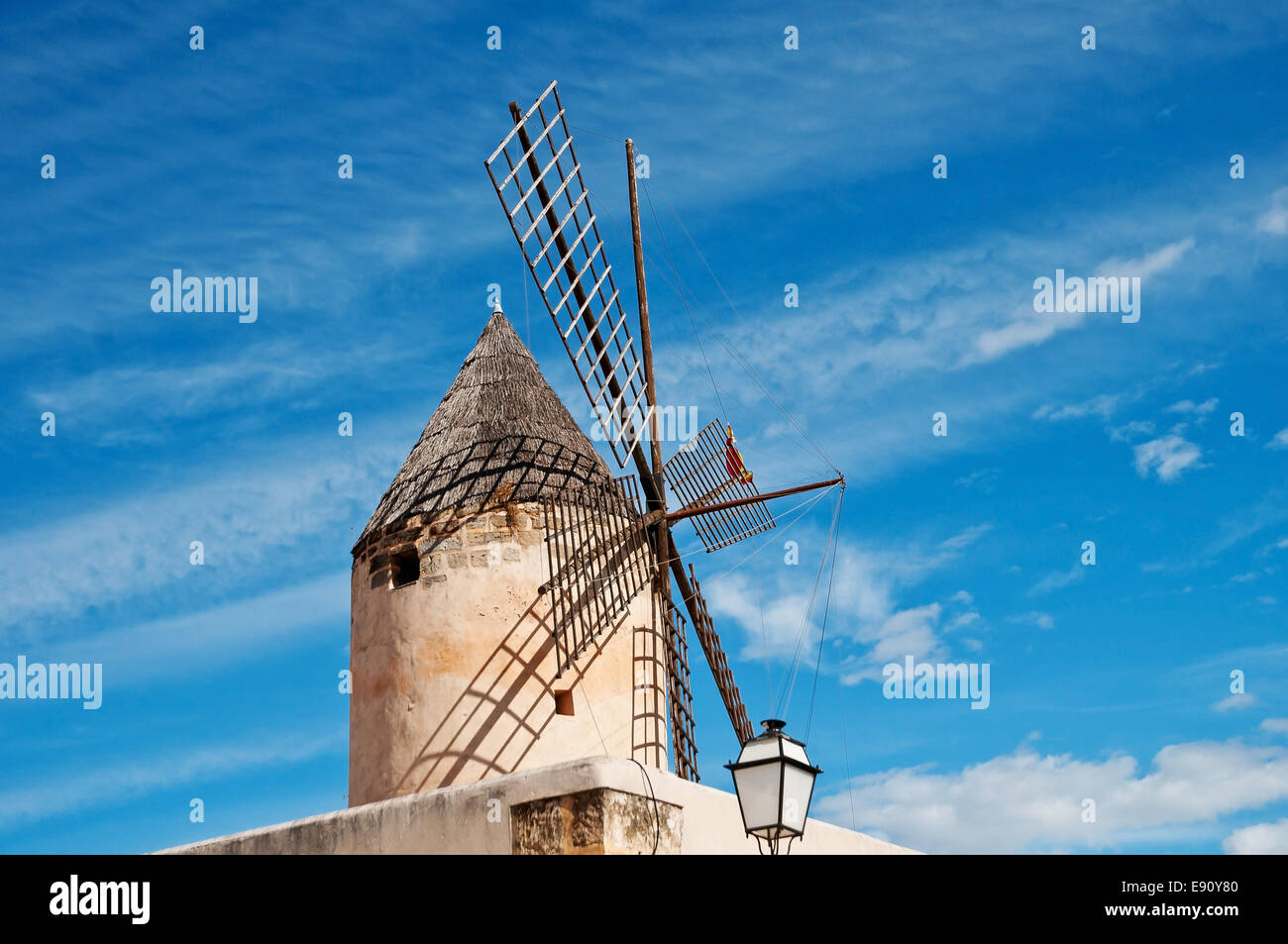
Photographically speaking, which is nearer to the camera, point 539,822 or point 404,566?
point 539,822

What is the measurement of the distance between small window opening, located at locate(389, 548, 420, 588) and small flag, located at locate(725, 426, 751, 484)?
223 cm

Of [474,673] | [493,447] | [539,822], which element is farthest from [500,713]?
[539,822]

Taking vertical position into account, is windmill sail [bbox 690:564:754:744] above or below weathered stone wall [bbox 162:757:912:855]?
above

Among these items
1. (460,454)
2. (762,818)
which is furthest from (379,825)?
(460,454)

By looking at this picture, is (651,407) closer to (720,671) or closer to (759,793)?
(720,671)

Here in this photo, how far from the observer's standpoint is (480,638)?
24.3 feet

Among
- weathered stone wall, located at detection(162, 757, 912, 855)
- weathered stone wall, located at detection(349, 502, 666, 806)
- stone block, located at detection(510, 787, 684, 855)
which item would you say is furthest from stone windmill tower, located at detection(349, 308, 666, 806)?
stone block, located at detection(510, 787, 684, 855)

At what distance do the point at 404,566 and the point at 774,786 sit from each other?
12.6 ft

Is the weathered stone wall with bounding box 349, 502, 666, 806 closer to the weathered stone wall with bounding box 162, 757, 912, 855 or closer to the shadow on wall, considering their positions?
the shadow on wall

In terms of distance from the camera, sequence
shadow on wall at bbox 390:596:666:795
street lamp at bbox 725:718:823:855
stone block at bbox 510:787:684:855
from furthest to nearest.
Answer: shadow on wall at bbox 390:596:666:795, stone block at bbox 510:787:684:855, street lamp at bbox 725:718:823:855

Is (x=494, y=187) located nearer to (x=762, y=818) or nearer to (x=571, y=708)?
(x=571, y=708)

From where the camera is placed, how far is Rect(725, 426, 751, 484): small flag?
8922 millimetres
